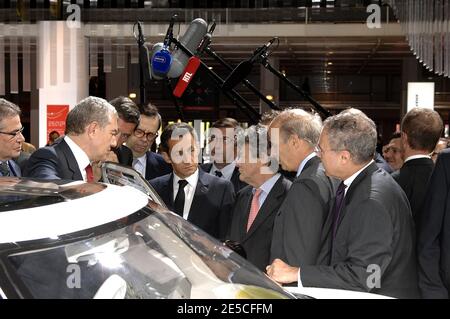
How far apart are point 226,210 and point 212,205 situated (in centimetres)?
9

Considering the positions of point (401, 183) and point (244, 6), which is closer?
point (401, 183)

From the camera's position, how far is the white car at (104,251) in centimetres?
130

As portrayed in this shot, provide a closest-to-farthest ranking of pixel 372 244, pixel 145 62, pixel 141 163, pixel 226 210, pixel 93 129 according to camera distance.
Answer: pixel 372 244 < pixel 93 129 < pixel 226 210 < pixel 141 163 < pixel 145 62

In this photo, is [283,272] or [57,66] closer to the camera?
[283,272]

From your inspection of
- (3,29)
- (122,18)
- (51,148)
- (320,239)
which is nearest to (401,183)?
(320,239)

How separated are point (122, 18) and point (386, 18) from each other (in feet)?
14.1

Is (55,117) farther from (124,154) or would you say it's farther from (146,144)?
(124,154)

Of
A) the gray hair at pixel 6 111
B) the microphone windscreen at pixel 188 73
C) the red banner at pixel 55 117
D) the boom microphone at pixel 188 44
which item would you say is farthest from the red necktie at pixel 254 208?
the red banner at pixel 55 117

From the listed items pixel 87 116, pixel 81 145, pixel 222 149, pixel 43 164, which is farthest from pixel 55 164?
pixel 222 149

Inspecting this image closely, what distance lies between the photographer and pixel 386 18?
990 centimetres

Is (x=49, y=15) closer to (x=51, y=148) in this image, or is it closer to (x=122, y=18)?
(x=122, y=18)

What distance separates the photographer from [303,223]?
2172 mm

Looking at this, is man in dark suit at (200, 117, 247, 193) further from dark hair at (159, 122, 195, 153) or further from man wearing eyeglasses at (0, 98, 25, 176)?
man wearing eyeglasses at (0, 98, 25, 176)
